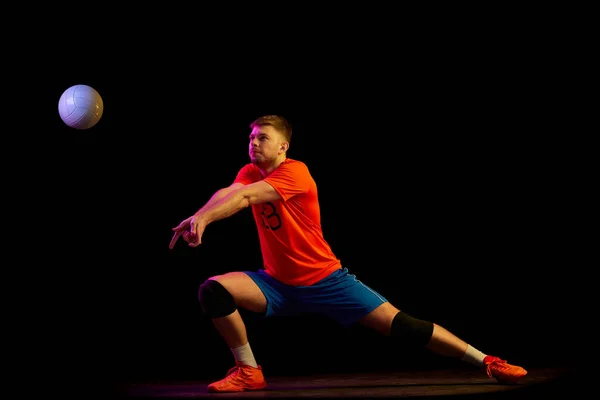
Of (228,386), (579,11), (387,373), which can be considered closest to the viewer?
(228,386)

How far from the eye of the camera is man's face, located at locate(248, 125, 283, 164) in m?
3.26

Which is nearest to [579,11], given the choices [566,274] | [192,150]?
[566,274]

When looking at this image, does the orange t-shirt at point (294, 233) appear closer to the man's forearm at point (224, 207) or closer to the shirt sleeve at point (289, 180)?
the shirt sleeve at point (289, 180)

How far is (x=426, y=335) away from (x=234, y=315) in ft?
2.78

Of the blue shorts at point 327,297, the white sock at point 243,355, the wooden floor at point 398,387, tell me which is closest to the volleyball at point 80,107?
the blue shorts at point 327,297

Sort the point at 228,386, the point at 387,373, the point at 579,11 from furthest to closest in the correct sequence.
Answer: the point at 579,11 → the point at 387,373 → the point at 228,386

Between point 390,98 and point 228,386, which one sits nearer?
point 228,386

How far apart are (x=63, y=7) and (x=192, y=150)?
3.69 feet

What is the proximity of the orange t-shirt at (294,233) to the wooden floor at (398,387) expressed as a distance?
1.67 ft

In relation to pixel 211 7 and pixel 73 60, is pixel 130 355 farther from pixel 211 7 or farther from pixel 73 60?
pixel 211 7

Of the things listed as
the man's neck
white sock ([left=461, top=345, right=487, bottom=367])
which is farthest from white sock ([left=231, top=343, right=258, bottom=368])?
white sock ([left=461, top=345, right=487, bottom=367])

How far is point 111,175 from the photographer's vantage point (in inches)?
165

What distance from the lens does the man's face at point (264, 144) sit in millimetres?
3264

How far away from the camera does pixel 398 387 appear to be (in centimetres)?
297
